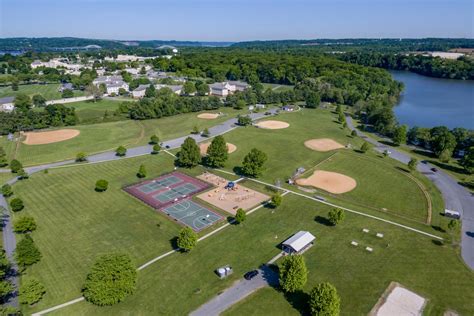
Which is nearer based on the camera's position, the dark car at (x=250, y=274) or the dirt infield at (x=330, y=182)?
the dark car at (x=250, y=274)

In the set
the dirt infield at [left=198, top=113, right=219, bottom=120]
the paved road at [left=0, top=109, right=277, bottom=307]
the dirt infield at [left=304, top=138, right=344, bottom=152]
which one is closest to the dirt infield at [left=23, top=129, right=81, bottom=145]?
the paved road at [left=0, top=109, right=277, bottom=307]

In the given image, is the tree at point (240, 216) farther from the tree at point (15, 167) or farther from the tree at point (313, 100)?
the tree at point (313, 100)

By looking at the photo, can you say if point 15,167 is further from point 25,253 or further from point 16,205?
point 25,253

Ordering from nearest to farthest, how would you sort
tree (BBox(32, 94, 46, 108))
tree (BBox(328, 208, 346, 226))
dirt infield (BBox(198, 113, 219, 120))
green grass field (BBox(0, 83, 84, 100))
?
tree (BBox(328, 208, 346, 226)) → dirt infield (BBox(198, 113, 219, 120)) → tree (BBox(32, 94, 46, 108)) → green grass field (BBox(0, 83, 84, 100))

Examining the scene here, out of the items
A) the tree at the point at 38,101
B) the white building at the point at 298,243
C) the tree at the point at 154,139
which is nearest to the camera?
the white building at the point at 298,243

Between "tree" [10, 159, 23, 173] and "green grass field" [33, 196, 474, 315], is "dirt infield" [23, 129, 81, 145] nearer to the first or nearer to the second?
"tree" [10, 159, 23, 173]

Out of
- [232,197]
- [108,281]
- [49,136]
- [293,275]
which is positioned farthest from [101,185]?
[49,136]

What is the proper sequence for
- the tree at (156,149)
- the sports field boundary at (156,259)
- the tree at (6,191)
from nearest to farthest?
the sports field boundary at (156,259) < the tree at (6,191) < the tree at (156,149)

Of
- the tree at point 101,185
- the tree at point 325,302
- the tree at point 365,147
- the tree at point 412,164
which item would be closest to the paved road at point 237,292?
the tree at point 325,302
